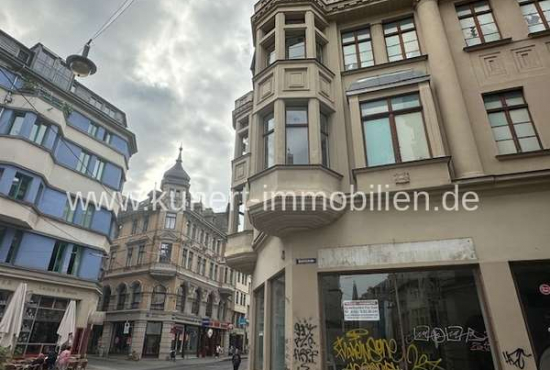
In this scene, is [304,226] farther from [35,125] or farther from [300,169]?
[35,125]

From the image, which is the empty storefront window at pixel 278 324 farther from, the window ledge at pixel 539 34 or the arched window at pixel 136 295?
the arched window at pixel 136 295

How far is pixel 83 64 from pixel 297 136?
282 inches

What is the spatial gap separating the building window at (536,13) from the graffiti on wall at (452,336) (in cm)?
888

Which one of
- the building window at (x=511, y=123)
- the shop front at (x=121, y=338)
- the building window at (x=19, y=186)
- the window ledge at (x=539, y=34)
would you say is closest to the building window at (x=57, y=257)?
the building window at (x=19, y=186)

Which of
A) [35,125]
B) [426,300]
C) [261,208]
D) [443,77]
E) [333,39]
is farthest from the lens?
[35,125]

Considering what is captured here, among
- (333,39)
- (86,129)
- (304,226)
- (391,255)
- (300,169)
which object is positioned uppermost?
(86,129)

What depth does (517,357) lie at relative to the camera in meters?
6.77

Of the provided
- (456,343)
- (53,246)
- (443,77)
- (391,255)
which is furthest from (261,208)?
(53,246)

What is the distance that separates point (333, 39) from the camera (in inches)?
460

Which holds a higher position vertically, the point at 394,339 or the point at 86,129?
the point at 86,129

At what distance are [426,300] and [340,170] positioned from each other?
3.95 metres

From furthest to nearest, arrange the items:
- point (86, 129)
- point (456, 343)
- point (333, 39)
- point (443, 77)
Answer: point (86, 129), point (333, 39), point (443, 77), point (456, 343)

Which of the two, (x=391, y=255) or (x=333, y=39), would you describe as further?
(x=333, y=39)

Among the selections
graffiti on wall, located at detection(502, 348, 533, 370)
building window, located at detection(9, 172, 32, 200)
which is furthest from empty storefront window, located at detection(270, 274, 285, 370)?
building window, located at detection(9, 172, 32, 200)
